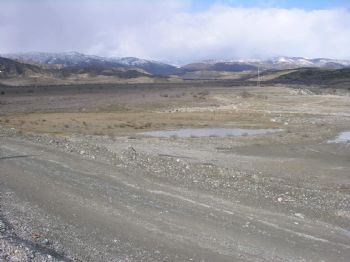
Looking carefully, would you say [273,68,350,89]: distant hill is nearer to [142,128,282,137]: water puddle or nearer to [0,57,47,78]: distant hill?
[142,128,282,137]: water puddle

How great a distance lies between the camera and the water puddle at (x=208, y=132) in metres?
43.1

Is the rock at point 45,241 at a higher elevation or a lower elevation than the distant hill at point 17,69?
lower

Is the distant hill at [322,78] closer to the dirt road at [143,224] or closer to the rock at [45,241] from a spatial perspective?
the dirt road at [143,224]

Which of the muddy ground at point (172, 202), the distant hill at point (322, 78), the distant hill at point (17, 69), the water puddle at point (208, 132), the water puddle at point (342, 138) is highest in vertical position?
the distant hill at point (17, 69)

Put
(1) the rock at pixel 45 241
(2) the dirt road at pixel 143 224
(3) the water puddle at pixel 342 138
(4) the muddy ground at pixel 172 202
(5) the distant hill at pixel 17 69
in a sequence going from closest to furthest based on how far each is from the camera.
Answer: (1) the rock at pixel 45 241 < (2) the dirt road at pixel 143 224 < (4) the muddy ground at pixel 172 202 < (3) the water puddle at pixel 342 138 < (5) the distant hill at pixel 17 69

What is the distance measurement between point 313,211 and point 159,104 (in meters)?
59.8

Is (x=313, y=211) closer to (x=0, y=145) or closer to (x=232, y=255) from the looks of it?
(x=232, y=255)

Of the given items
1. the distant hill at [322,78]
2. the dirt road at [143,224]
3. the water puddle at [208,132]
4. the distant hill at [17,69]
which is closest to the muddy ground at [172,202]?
the dirt road at [143,224]

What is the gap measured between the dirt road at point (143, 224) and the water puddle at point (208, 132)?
78.2 feet

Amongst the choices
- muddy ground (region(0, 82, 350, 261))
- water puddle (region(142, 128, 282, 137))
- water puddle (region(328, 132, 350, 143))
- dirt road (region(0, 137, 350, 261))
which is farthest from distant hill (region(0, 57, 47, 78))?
dirt road (region(0, 137, 350, 261))

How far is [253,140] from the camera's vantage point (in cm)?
3909

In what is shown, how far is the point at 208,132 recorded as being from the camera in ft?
149

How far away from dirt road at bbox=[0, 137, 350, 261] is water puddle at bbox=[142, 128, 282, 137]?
78.2ft

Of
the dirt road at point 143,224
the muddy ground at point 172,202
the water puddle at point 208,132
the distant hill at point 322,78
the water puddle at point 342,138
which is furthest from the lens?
the distant hill at point 322,78
